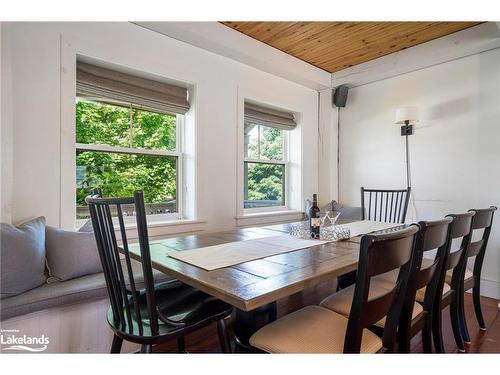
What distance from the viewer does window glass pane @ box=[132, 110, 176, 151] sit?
2.47 m

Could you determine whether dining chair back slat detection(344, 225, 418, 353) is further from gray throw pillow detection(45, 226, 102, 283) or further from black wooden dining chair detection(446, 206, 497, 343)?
gray throw pillow detection(45, 226, 102, 283)

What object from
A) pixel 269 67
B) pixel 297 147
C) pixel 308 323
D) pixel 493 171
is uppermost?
pixel 269 67

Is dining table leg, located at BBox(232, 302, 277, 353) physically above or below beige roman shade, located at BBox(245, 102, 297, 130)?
below

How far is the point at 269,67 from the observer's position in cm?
314

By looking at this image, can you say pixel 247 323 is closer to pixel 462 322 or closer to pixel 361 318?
pixel 361 318

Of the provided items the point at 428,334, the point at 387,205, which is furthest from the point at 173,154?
the point at 387,205

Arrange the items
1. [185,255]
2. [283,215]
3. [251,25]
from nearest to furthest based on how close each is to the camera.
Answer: [185,255] < [251,25] < [283,215]

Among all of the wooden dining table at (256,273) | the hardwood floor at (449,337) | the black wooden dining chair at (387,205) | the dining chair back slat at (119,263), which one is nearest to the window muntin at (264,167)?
the black wooden dining chair at (387,205)

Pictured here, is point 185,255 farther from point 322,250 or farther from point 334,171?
point 334,171

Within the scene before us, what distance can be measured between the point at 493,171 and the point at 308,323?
8.57 feet

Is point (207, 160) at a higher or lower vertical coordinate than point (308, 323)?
higher

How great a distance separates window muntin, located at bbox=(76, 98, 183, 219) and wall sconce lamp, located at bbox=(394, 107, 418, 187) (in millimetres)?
2300

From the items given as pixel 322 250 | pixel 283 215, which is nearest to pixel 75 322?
pixel 322 250

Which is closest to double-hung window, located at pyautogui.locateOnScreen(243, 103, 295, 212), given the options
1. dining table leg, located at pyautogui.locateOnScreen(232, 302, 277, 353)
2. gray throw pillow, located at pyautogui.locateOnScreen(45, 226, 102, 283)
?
dining table leg, located at pyautogui.locateOnScreen(232, 302, 277, 353)
